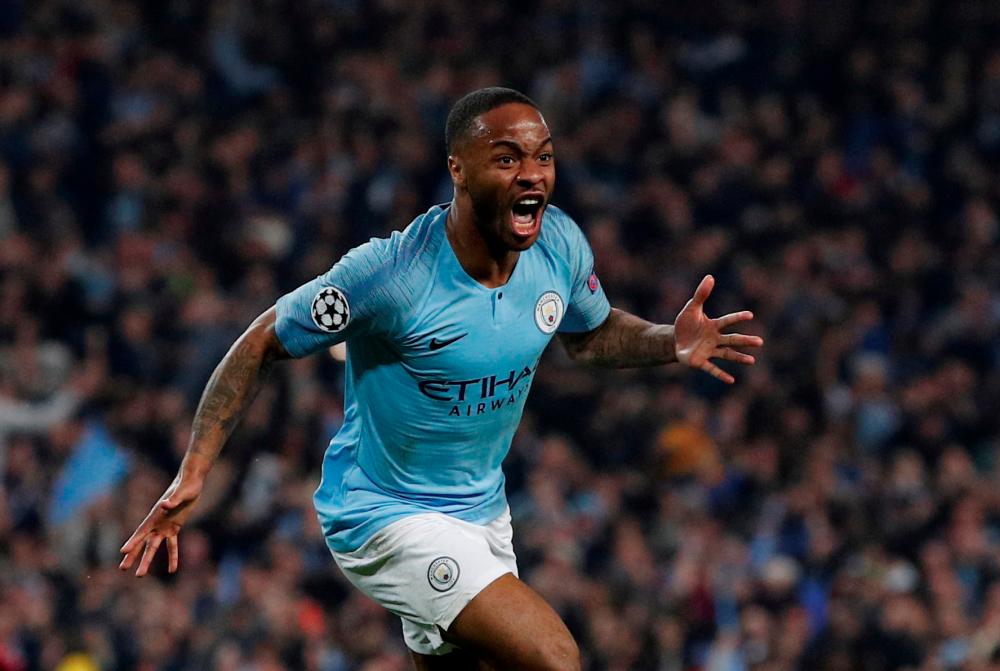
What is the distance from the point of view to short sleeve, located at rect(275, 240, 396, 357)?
4965 millimetres

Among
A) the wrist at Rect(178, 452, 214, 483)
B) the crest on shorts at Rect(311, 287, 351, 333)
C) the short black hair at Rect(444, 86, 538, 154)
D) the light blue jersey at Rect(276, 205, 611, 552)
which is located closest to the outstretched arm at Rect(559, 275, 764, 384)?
the light blue jersey at Rect(276, 205, 611, 552)

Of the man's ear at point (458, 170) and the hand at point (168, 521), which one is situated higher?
the man's ear at point (458, 170)

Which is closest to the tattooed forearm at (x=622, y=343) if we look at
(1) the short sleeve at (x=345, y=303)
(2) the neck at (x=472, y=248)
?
(2) the neck at (x=472, y=248)

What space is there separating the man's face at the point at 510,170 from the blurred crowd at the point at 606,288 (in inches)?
198

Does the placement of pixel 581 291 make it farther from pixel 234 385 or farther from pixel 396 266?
pixel 234 385

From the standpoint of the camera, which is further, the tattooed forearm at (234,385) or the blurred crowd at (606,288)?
the blurred crowd at (606,288)

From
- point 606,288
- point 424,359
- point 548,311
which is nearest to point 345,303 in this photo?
point 424,359

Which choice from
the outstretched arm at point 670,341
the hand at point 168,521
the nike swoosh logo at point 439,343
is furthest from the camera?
the outstretched arm at point 670,341

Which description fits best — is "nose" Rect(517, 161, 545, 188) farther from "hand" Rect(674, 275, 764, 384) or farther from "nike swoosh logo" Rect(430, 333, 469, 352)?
"hand" Rect(674, 275, 764, 384)

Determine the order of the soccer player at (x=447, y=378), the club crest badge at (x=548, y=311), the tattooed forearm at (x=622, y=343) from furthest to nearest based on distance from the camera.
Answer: the tattooed forearm at (x=622, y=343) < the club crest badge at (x=548, y=311) < the soccer player at (x=447, y=378)

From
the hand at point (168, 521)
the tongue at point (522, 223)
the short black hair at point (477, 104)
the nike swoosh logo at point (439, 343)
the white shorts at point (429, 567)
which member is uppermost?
the short black hair at point (477, 104)

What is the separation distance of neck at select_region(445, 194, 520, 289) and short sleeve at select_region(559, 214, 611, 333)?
37 cm

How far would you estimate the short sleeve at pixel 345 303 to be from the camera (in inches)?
195

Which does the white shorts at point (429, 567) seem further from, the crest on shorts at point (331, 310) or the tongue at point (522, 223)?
the tongue at point (522, 223)
